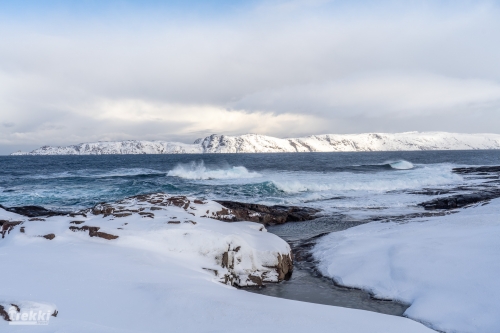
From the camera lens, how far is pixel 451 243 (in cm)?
713

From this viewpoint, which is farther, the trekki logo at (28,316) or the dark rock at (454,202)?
the dark rock at (454,202)

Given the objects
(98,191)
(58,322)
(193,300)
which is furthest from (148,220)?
(98,191)

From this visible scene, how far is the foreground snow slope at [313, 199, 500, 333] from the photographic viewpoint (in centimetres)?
493

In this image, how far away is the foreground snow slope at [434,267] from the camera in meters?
4.93

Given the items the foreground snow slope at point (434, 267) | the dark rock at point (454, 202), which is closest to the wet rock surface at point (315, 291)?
the foreground snow slope at point (434, 267)

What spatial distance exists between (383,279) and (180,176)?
118 feet

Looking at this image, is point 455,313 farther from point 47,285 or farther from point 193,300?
point 47,285

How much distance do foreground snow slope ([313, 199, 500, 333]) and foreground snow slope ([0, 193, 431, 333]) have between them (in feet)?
3.70

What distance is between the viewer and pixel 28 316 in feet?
10.6

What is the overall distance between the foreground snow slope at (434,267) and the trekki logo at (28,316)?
527cm

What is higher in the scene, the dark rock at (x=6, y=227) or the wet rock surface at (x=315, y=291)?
the dark rock at (x=6, y=227)

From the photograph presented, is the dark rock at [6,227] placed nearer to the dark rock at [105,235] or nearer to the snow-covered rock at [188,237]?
the snow-covered rock at [188,237]

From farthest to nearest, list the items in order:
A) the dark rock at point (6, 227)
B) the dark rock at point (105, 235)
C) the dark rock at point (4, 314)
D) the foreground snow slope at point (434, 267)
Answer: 1. the dark rock at point (6, 227)
2. the dark rock at point (105, 235)
3. the foreground snow slope at point (434, 267)
4. the dark rock at point (4, 314)

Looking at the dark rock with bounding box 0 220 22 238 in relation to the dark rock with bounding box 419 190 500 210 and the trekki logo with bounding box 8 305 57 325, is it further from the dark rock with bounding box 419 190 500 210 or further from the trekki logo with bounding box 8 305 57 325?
the dark rock with bounding box 419 190 500 210
